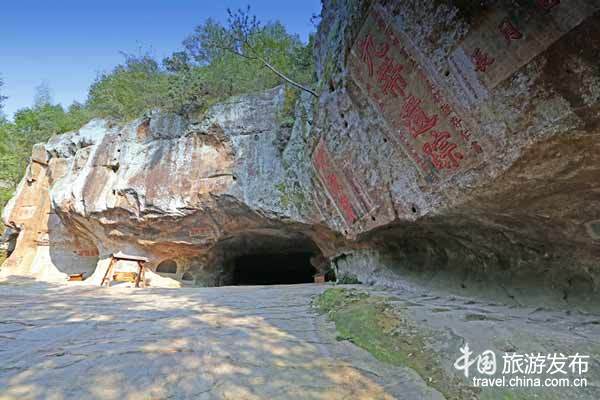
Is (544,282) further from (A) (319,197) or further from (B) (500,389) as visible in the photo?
(A) (319,197)

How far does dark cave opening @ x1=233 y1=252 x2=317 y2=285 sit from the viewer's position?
10.9 metres

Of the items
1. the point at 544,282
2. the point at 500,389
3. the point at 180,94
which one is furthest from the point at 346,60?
the point at 180,94

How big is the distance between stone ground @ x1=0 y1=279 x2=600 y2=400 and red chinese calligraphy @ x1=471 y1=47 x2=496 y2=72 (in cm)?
192

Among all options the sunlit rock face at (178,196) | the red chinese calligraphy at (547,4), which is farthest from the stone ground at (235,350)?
the sunlit rock face at (178,196)

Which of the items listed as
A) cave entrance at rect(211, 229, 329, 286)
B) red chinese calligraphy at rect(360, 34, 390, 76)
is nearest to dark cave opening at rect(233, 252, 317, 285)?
cave entrance at rect(211, 229, 329, 286)

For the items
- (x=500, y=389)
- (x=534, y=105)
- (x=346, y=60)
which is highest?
(x=346, y=60)

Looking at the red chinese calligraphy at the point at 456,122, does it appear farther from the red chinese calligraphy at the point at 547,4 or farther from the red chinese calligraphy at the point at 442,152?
the red chinese calligraphy at the point at 547,4

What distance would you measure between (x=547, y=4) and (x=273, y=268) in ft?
36.4

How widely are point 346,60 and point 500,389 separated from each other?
3885 mm

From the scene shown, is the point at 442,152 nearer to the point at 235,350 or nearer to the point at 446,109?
the point at 446,109

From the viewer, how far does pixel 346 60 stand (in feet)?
13.8

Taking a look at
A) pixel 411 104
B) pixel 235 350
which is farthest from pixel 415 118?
pixel 235 350

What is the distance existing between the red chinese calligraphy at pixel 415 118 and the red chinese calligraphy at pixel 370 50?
622 millimetres

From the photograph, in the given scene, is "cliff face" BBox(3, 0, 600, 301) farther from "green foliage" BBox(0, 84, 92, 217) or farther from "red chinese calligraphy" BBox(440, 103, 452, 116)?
"green foliage" BBox(0, 84, 92, 217)
